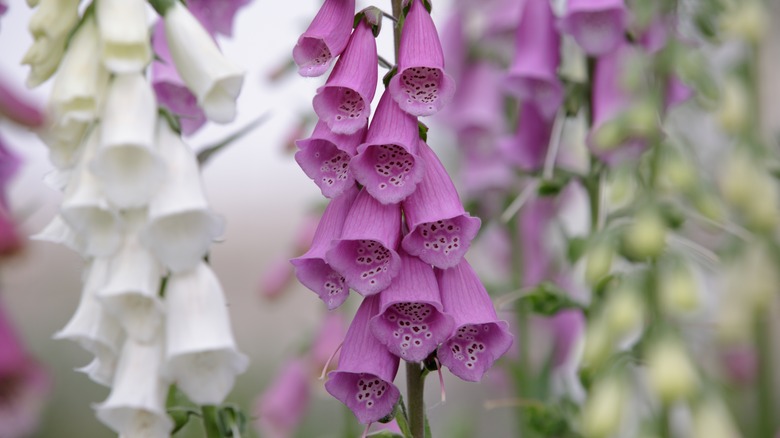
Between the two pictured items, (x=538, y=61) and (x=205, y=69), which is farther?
(x=538, y=61)

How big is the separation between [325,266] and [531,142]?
69 cm

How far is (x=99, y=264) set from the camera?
0.79 metres

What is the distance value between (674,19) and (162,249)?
795 mm

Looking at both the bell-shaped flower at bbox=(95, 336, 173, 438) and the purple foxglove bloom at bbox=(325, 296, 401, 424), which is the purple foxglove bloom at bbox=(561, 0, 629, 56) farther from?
the bell-shaped flower at bbox=(95, 336, 173, 438)

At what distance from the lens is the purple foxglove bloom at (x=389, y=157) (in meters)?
0.78

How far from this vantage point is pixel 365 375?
824 mm

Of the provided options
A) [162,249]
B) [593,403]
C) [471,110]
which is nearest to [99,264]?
→ [162,249]

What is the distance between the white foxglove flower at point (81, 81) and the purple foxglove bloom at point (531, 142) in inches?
32.1

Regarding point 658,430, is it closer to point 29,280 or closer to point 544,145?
point 544,145

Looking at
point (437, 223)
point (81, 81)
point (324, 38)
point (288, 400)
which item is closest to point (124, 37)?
point (81, 81)

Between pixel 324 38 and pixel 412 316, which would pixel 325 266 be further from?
pixel 324 38

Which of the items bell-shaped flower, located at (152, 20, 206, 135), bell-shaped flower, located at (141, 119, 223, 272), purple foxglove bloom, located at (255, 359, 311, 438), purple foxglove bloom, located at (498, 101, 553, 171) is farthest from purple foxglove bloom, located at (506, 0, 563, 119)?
purple foxglove bloom, located at (255, 359, 311, 438)

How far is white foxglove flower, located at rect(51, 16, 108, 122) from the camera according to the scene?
73 centimetres

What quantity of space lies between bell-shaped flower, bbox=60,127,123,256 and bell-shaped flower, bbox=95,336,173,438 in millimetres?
86
